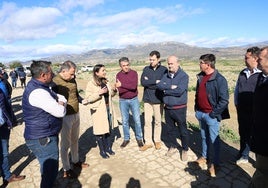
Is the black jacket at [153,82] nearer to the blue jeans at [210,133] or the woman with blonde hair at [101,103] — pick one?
the woman with blonde hair at [101,103]

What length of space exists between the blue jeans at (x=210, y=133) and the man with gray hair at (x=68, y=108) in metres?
2.48

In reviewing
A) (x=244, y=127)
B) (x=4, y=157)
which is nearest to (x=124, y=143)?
(x=4, y=157)

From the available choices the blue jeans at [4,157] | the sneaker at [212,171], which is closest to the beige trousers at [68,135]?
the blue jeans at [4,157]

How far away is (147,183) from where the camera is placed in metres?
4.78

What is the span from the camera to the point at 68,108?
477 centimetres

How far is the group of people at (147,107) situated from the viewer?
3389mm

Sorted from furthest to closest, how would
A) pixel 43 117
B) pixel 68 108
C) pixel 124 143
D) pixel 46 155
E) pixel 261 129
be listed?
1. pixel 124 143
2. pixel 68 108
3. pixel 46 155
4. pixel 43 117
5. pixel 261 129

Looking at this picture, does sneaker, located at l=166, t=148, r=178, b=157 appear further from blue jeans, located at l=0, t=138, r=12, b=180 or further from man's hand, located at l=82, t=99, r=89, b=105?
blue jeans, located at l=0, t=138, r=12, b=180

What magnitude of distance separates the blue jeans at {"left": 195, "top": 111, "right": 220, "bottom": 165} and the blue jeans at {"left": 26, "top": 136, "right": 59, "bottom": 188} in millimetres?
2846

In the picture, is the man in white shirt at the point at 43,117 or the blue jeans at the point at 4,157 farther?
the blue jeans at the point at 4,157

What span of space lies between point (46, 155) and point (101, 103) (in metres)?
2.12

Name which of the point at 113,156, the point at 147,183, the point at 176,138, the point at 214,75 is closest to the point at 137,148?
the point at 113,156

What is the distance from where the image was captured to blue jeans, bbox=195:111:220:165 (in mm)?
4925

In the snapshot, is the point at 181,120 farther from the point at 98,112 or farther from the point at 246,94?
the point at 98,112
